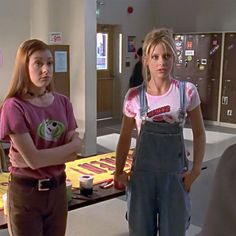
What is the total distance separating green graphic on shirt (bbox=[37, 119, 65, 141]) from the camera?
1556 mm

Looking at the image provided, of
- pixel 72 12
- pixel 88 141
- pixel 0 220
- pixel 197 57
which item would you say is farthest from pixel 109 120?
pixel 0 220

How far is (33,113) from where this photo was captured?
60.9 inches

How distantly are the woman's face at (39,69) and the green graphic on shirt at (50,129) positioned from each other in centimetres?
17

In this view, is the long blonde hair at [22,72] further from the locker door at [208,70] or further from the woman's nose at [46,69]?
the locker door at [208,70]

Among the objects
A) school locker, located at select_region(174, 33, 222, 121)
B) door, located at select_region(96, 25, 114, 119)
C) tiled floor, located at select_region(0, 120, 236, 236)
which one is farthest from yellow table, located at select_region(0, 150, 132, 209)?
door, located at select_region(96, 25, 114, 119)

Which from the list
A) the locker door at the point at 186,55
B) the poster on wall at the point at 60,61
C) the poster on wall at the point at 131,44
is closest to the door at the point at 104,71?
the poster on wall at the point at 131,44

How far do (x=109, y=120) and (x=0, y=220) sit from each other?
21.1 ft

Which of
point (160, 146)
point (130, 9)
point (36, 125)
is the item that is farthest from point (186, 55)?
point (36, 125)

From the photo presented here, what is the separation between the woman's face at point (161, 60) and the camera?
5.22ft

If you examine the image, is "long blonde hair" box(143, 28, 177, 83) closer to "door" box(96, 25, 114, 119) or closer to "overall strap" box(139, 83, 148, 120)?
"overall strap" box(139, 83, 148, 120)

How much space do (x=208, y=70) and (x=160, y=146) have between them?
6491 mm

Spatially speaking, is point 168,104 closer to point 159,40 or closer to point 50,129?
point 159,40

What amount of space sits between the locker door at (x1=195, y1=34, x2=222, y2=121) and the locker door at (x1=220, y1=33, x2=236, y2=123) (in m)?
0.15

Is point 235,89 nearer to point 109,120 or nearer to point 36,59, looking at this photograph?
point 109,120
